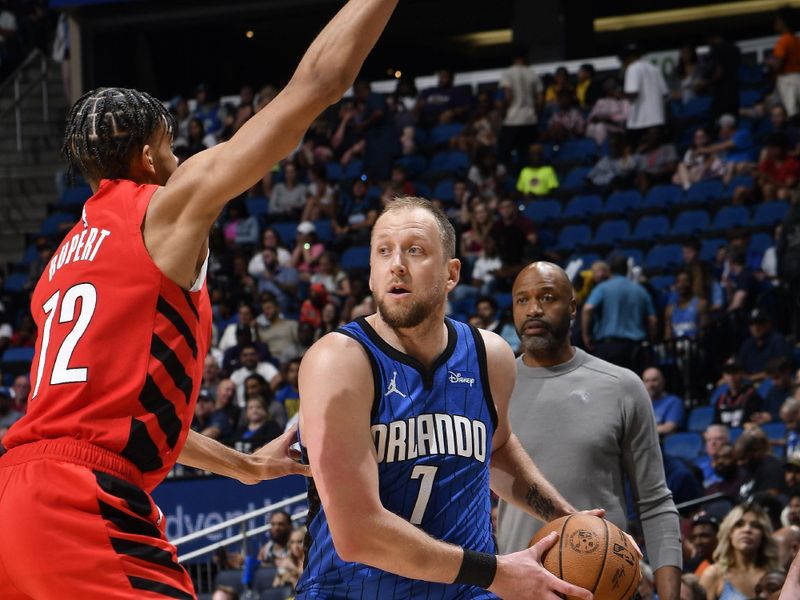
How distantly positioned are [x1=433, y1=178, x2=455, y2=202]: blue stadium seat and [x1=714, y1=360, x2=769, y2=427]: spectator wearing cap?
632cm

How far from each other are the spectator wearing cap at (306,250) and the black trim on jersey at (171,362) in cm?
1352

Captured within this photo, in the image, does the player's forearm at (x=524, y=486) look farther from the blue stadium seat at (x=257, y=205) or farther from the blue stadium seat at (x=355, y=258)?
the blue stadium seat at (x=257, y=205)

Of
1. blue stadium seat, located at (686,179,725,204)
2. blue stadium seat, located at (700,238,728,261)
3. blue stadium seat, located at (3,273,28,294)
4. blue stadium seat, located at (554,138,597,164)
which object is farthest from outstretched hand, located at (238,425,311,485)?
blue stadium seat, located at (3,273,28,294)

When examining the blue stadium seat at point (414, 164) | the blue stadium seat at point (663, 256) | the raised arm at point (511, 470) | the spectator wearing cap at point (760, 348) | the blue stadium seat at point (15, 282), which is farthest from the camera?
the blue stadium seat at point (15, 282)

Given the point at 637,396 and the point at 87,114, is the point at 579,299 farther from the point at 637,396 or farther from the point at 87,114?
the point at 87,114

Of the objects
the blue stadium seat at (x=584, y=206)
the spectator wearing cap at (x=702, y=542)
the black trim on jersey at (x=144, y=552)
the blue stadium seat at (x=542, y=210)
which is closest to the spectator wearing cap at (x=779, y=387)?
the spectator wearing cap at (x=702, y=542)

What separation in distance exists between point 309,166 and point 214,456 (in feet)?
51.1

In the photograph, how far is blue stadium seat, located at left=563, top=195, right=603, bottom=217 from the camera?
16562mm

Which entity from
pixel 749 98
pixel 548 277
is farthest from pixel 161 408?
pixel 749 98

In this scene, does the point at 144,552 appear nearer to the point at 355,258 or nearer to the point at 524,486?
the point at 524,486

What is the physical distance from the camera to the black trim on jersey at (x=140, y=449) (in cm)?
333

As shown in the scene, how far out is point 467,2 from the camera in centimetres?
2477

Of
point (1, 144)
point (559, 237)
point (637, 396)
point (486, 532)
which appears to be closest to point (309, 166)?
point (559, 237)

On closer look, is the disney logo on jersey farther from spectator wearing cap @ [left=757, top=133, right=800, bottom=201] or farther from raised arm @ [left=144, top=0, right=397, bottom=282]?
spectator wearing cap @ [left=757, top=133, right=800, bottom=201]
